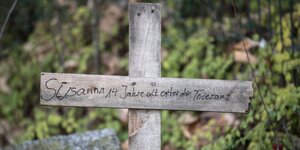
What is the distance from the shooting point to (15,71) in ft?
19.9

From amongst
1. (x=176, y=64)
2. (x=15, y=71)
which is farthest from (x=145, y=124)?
(x=15, y=71)

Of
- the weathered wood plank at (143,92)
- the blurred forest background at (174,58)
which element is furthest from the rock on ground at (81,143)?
the weathered wood plank at (143,92)

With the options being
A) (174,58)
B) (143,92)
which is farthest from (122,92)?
(174,58)

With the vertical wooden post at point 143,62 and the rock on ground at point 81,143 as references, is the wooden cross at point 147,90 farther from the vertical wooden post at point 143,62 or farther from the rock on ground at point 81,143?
the rock on ground at point 81,143

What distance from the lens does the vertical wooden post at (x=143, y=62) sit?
258 centimetres

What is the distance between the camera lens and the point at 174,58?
5172 millimetres

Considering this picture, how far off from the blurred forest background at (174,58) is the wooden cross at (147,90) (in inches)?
30.1

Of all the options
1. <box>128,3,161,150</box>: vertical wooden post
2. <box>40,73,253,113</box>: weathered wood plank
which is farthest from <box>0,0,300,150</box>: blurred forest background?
<box>128,3,161,150</box>: vertical wooden post

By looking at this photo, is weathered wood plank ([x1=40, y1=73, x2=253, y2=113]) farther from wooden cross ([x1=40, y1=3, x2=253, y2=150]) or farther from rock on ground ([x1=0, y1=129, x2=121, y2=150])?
rock on ground ([x1=0, y1=129, x2=121, y2=150])

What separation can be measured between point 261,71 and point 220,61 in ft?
2.11

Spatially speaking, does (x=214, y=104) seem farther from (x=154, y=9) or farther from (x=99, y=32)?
(x=99, y=32)

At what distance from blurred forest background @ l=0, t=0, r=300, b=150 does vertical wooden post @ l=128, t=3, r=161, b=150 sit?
889mm

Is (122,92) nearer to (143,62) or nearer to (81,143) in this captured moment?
(143,62)

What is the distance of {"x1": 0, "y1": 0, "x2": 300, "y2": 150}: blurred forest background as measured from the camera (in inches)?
150
